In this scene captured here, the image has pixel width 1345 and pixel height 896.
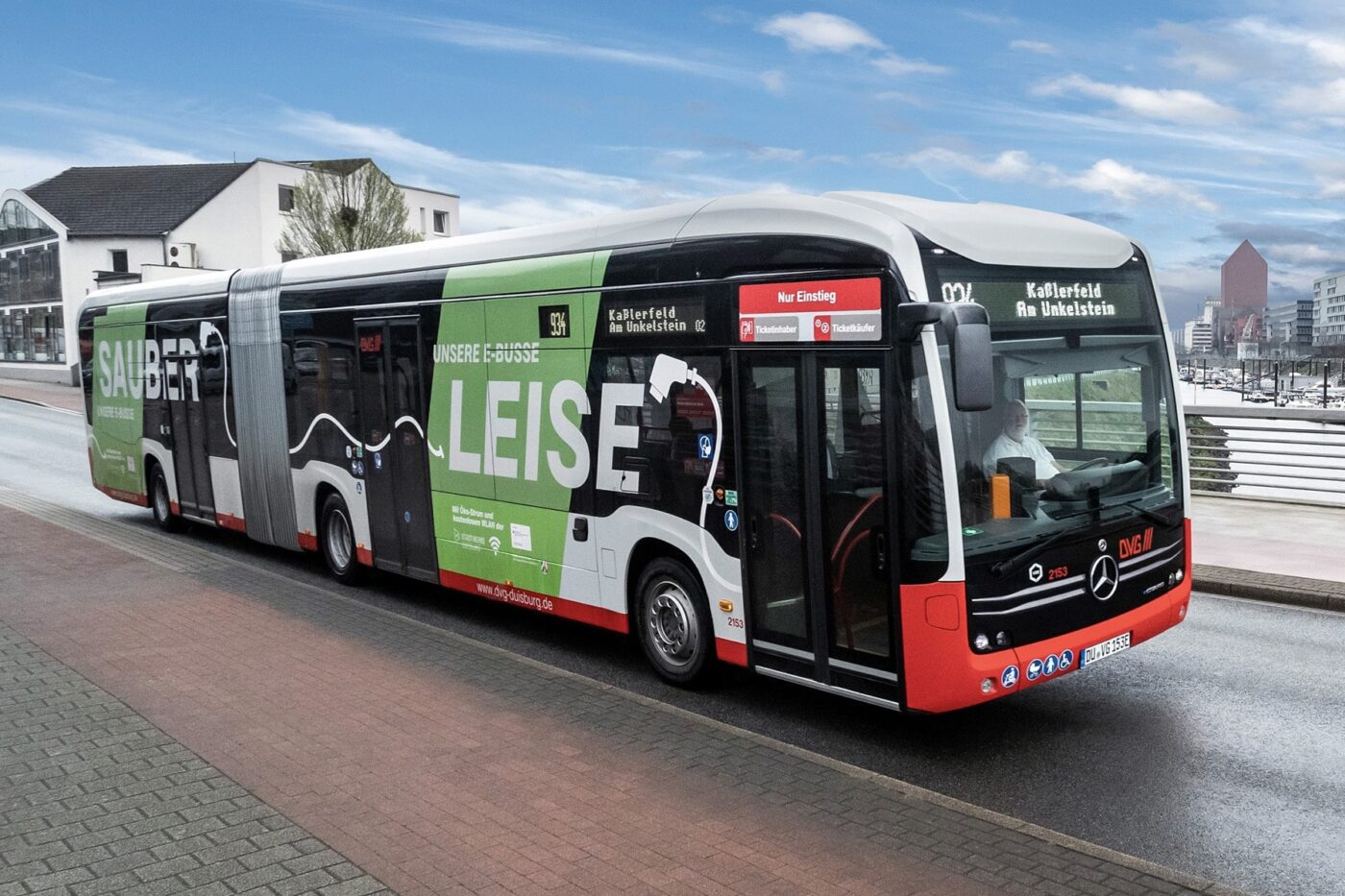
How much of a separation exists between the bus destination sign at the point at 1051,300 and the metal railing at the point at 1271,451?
26.1 feet

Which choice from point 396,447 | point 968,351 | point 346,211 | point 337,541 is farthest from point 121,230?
point 968,351

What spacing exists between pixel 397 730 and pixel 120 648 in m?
3.19

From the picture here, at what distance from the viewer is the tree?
194ft

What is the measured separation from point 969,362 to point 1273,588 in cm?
619

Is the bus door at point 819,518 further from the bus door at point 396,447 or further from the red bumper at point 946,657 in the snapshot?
the bus door at point 396,447

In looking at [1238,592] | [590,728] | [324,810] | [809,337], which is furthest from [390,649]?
[1238,592]

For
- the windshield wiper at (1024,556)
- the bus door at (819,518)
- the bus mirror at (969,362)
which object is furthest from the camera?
the bus door at (819,518)

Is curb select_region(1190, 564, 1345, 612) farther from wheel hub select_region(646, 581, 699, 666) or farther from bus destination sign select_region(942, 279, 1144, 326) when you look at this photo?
wheel hub select_region(646, 581, 699, 666)

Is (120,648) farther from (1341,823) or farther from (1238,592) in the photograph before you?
(1238,592)

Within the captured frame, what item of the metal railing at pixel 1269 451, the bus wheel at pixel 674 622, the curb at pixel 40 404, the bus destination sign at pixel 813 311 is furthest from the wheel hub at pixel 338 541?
the curb at pixel 40 404

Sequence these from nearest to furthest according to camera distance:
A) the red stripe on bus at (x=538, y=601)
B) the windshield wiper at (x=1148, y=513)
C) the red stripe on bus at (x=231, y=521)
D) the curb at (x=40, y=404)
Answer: the windshield wiper at (x=1148, y=513)
the red stripe on bus at (x=538, y=601)
the red stripe on bus at (x=231, y=521)
the curb at (x=40, y=404)

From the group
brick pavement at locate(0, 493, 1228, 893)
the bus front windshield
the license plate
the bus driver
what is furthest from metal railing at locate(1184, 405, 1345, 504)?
brick pavement at locate(0, 493, 1228, 893)

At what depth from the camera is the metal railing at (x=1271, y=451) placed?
581 inches

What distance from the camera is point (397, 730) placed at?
698 cm
